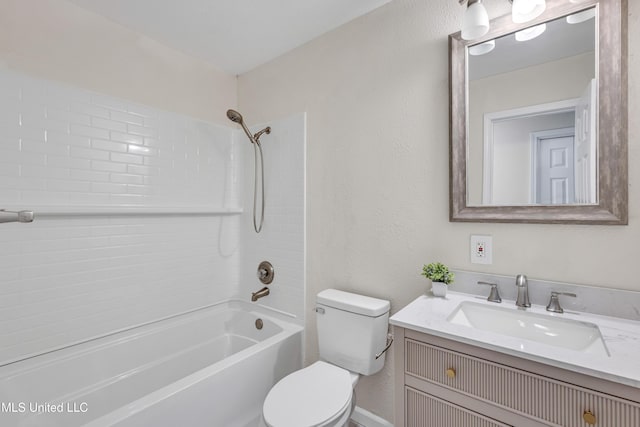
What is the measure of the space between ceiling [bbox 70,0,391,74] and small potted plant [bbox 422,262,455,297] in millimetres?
1471

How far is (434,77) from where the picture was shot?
1.52 m

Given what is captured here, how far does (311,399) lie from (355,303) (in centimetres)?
49

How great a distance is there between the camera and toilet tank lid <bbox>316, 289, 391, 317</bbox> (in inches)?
60.4

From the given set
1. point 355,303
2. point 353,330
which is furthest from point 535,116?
point 353,330

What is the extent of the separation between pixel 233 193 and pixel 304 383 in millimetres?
1584

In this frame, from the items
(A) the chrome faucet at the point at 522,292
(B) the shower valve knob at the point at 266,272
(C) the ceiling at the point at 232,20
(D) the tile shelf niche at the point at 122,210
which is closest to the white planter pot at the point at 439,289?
(A) the chrome faucet at the point at 522,292

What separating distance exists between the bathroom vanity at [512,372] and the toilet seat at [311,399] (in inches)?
10.4

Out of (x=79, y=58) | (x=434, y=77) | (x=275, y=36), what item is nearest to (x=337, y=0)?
(x=275, y=36)

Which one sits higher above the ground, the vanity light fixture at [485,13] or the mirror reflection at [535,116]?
the vanity light fixture at [485,13]

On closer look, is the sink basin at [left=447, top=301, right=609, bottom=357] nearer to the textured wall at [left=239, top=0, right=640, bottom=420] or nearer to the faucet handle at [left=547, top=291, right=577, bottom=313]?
→ the faucet handle at [left=547, top=291, right=577, bottom=313]

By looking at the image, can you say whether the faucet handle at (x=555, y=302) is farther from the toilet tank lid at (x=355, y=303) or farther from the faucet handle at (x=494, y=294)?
the toilet tank lid at (x=355, y=303)

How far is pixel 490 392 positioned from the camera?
0.96 m

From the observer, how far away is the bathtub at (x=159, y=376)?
1.38 m

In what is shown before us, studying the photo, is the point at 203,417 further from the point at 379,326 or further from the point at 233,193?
the point at 233,193
